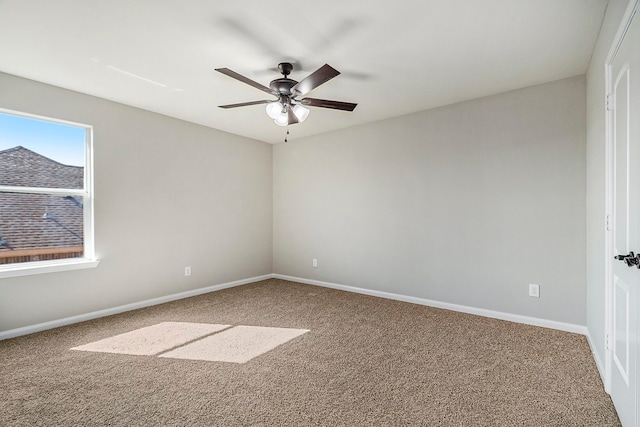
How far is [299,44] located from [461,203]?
2448 mm

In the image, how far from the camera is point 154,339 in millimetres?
2826

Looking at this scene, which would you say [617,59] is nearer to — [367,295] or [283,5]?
[283,5]

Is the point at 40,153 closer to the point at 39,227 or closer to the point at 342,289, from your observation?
the point at 39,227

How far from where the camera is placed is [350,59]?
2.61 meters

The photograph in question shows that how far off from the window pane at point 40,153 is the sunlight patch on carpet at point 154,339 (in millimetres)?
1713

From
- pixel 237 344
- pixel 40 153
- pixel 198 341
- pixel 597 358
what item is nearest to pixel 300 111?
pixel 237 344

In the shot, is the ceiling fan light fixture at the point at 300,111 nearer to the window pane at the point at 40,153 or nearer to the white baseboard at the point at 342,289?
the window pane at the point at 40,153

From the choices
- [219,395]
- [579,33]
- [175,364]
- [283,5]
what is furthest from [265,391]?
[579,33]

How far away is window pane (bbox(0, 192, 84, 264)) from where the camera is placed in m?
2.95

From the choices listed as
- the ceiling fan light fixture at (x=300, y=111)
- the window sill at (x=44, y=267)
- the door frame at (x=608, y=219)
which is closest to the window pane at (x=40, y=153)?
the window sill at (x=44, y=267)

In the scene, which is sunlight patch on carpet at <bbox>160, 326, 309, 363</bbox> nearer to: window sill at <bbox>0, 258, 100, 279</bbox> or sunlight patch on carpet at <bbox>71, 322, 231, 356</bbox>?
sunlight patch on carpet at <bbox>71, 322, 231, 356</bbox>

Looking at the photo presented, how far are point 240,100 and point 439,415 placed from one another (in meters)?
3.34

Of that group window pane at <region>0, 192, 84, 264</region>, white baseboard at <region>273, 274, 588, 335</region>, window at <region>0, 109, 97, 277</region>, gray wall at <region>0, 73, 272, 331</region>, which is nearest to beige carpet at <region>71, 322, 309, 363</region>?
gray wall at <region>0, 73, 272, 331</region>

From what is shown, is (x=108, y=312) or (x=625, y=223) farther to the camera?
(x=108, y=312)
